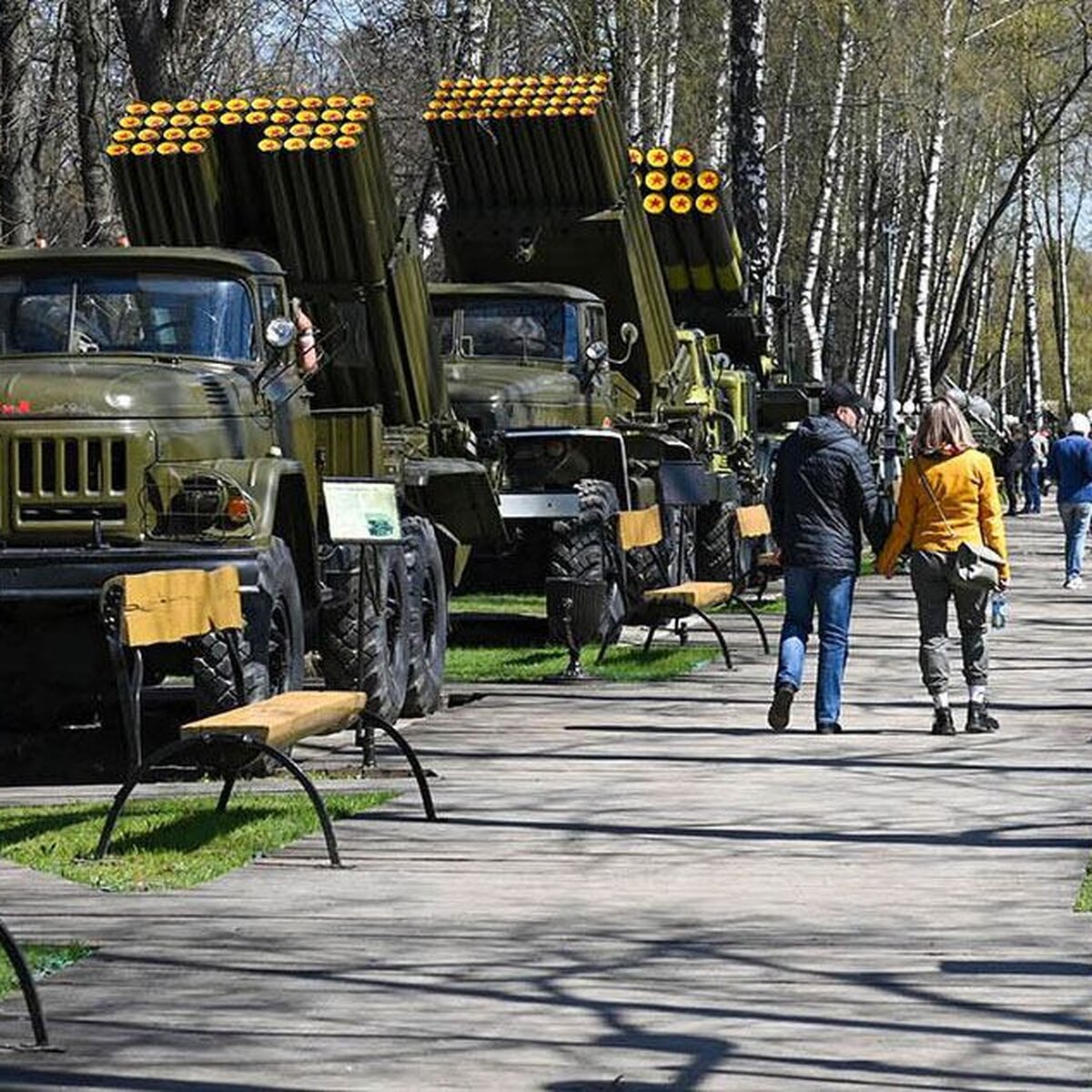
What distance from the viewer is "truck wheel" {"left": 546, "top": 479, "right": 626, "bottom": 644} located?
21625 mm

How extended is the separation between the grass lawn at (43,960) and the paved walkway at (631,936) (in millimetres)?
77

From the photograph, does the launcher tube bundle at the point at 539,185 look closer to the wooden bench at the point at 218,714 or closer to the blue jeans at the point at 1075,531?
the blue jeans at the point at 1075,531

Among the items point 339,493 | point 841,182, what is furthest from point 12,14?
point 841,182

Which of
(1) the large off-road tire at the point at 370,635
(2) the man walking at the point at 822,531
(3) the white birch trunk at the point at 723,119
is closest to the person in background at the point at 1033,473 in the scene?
(3) the white birch trunk at the point at 723,119

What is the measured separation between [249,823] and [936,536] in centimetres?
532

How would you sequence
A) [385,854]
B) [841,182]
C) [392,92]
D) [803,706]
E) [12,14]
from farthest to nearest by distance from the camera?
1. [841,182]
2. [392,92]
3. [12,14]
4. [803,706]
5. [385,854]

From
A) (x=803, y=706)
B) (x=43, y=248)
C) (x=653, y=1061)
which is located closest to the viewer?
(x=653, y=1061)

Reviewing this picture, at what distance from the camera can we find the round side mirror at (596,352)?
23594mm

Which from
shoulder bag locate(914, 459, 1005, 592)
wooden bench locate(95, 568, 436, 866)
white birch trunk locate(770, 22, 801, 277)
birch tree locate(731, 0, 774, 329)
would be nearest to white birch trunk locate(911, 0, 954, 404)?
white birch trunk locate(770, 22, 801, 277)

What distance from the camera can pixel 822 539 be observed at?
55.8 feet

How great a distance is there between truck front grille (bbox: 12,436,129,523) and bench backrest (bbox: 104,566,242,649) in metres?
0.67

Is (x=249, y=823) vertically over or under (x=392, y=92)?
under

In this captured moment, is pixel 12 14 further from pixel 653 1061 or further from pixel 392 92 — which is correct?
pixel 653 1061

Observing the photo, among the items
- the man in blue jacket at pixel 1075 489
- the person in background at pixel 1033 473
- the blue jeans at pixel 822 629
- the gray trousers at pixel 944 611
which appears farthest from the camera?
the person in background at pixel 1033 473
